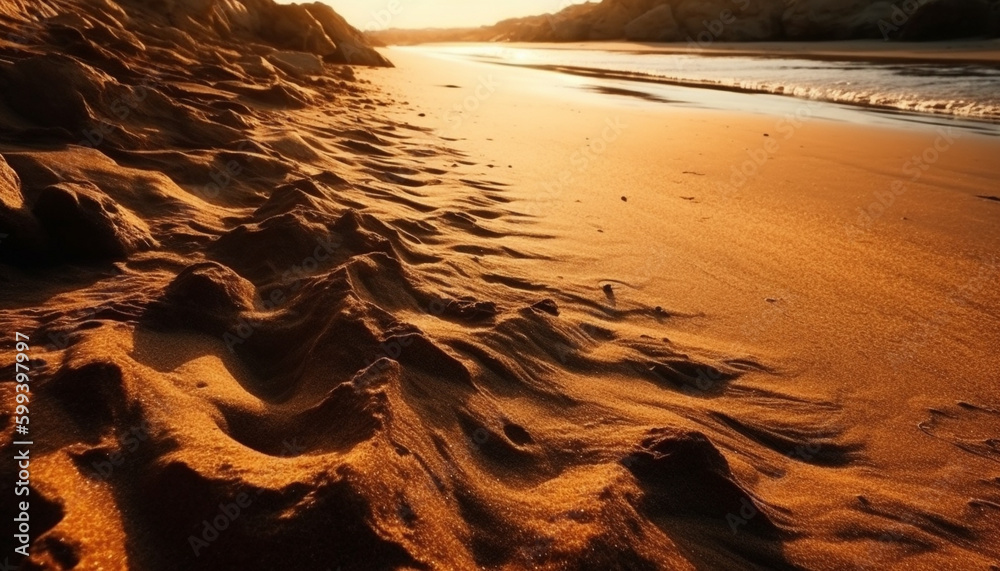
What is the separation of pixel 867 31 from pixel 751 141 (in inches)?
1163

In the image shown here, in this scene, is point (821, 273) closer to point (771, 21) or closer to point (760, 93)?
point (760, 93)

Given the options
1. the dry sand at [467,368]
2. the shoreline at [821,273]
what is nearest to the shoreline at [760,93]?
the shoreline at [821,273]

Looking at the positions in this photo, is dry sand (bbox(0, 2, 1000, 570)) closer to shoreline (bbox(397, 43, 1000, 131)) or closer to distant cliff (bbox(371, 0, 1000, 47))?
shoreline (bbox(397, 43, 1000, 131))

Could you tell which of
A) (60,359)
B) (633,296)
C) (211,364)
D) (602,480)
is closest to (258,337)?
(211,364)

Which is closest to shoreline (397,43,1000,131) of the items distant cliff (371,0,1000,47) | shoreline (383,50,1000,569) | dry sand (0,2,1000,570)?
shoreline (383,50,1000,569)

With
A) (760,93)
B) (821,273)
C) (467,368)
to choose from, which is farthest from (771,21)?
(467,368)

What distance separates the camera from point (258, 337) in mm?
1676

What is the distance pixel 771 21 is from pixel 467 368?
3901 cm

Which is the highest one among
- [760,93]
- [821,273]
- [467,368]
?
[467,368]

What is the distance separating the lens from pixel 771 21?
33750 mm

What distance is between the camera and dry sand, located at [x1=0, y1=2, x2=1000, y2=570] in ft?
3.51

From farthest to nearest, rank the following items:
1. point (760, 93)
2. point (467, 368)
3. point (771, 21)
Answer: point (771, 21) < point (760, 93) < point (467, 368)

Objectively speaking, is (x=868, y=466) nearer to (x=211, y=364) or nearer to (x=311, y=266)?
(x=211, y=364)

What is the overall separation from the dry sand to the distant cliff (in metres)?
27.1
